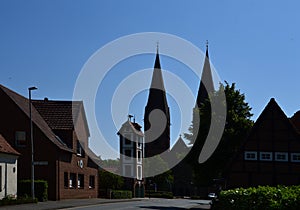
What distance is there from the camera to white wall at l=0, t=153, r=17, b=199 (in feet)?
128

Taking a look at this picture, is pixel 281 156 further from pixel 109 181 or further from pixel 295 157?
pixel 109 181

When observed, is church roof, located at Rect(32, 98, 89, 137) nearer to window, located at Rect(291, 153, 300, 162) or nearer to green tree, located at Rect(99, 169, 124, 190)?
window, located at Rect(291, 153, 300, 162)

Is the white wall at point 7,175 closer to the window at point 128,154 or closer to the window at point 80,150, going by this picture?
the window at point 80,150

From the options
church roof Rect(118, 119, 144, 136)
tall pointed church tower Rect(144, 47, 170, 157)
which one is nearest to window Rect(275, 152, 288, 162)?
church roof Rect(118, 119, 144, 136)

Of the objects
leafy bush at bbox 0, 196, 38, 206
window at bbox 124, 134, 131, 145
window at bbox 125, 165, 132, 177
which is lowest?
leafy bush at bbox 0, 196, 38, 206

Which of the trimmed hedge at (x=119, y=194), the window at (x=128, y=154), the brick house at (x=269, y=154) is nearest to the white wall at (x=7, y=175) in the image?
the brick house at (x=269, y=154)

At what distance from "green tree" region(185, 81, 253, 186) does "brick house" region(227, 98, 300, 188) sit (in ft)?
6.54

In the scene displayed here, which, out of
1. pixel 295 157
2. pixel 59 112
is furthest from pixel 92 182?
pixel 295 157

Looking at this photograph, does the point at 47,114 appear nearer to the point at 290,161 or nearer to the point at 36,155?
the point at 36,155

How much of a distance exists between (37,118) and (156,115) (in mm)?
80844

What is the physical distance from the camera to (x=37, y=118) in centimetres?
5069

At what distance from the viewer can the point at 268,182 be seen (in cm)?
4659

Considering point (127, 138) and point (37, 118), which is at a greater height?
point (127, 138)

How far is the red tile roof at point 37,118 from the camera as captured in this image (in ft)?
158
